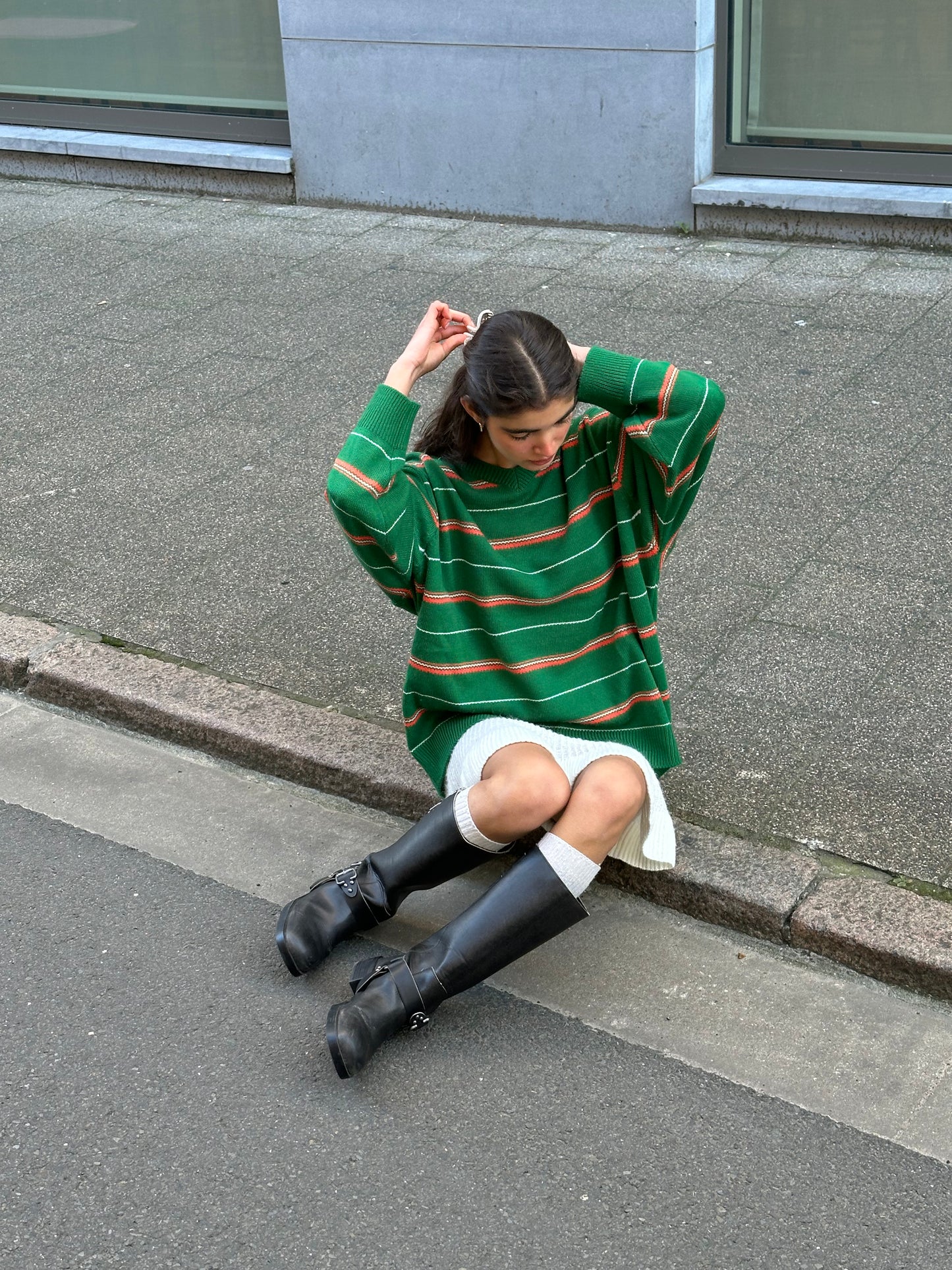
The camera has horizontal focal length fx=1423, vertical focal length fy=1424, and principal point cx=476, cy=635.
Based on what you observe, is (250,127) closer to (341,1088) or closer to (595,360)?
(595,360)

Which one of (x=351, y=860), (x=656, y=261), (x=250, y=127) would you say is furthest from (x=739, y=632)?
(x=250, y=127)

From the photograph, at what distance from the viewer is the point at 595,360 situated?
2861 mm

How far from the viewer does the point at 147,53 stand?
909 centimetres

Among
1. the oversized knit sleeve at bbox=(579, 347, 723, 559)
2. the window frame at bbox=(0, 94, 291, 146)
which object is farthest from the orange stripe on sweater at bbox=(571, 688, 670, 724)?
the window frame at bbox=(0, 94, 291, 146)

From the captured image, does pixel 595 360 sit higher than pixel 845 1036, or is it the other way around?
pixel 595 360

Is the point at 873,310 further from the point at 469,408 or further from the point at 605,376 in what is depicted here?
the point at 469,408

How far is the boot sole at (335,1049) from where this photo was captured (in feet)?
8.67

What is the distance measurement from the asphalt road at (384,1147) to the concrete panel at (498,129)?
17.6 feet

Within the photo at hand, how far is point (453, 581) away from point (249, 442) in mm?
2598

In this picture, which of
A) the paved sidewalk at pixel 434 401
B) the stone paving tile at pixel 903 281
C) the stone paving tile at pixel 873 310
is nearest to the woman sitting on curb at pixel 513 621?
the paved sidewalk at pixel 434 401

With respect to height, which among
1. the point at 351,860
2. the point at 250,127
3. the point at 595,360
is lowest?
the point at 351,860

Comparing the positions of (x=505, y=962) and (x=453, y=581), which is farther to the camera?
(x=453, y=581)

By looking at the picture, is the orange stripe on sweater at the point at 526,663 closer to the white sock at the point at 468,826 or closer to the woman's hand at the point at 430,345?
the white sock at the point at 468,826

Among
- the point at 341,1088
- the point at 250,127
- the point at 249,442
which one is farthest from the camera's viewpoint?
the point at 250,127
